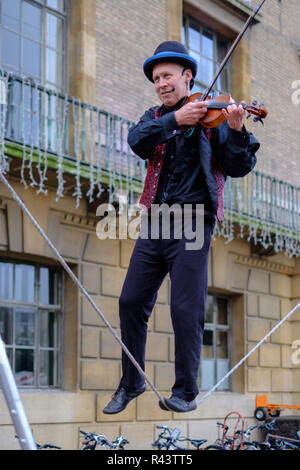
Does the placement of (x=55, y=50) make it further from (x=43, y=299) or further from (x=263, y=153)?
(x=263, y=153)

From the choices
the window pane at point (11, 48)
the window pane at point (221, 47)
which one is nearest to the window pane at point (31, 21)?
the window pane at point (11, 48)

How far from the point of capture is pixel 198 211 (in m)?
3.86

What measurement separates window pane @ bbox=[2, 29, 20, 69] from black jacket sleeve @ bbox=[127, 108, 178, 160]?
759 cm

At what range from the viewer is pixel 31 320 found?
10.7m

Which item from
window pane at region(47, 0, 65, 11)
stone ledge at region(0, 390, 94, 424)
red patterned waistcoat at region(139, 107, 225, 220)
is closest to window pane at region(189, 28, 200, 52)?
window pane at region(47, 0, 65, 11)

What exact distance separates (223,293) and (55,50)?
16.3 feet

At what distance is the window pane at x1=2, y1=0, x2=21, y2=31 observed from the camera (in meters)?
11.1

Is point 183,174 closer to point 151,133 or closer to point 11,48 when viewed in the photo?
point 151,133

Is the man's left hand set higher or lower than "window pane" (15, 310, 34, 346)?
higher

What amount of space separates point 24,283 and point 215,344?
4242 millimetres

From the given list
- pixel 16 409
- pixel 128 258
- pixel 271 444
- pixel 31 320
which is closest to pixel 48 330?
pixel 31 320

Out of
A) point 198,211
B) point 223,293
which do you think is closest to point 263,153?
point 223,293

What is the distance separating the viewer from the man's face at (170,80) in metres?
3.86

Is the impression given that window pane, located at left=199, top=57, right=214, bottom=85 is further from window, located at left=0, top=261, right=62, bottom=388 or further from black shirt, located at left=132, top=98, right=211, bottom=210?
black shirt, located at left=132, top=98, right=211, bottom=210
